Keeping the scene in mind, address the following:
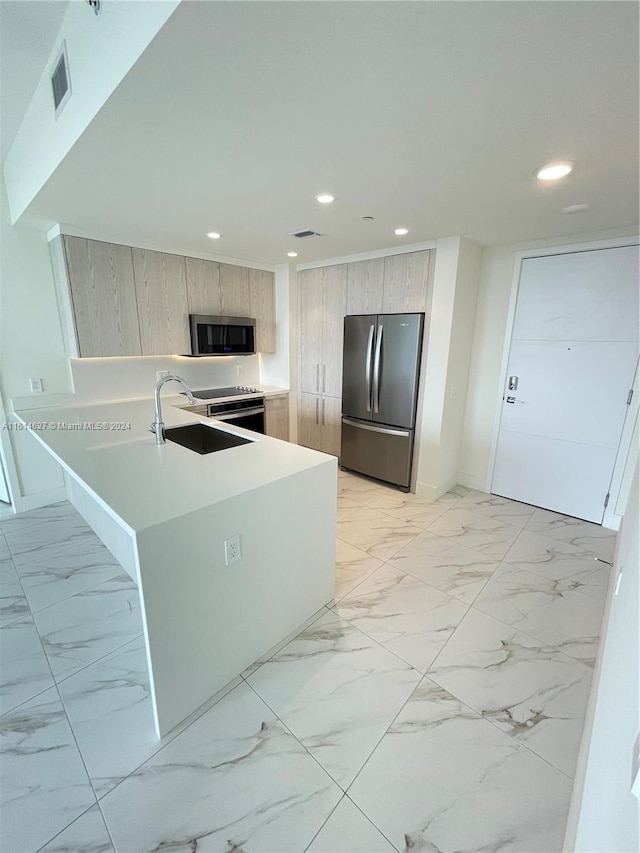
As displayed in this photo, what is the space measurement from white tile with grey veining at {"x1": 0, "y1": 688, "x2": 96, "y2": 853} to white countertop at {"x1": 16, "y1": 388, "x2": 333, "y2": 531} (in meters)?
0.98

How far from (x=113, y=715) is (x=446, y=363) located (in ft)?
10.6

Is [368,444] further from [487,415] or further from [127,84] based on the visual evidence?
[127,84]

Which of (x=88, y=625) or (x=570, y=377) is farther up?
(x=570, y=377)

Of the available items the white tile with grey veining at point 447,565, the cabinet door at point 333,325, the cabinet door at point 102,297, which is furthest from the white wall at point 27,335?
the white tile with grey veining at point 447,565

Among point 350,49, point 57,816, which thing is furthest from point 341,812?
point 350,49

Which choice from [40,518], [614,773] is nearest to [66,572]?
[40,518]

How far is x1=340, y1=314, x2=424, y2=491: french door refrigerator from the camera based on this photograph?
343cm

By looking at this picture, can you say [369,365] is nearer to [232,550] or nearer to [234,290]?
[234,290]

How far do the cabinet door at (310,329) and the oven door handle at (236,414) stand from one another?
72 centimetres

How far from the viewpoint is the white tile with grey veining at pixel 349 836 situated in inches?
45.1

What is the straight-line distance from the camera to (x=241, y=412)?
3945 mm

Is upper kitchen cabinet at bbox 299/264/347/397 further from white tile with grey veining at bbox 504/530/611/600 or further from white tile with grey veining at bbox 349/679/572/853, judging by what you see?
white tile with grey veining at bbox 349/679/572/853

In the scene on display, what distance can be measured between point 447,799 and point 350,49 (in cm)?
245

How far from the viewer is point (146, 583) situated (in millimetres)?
1274
